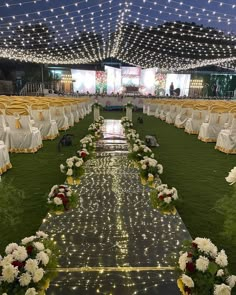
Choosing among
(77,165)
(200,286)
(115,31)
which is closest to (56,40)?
(115,31)

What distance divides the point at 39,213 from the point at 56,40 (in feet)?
51.6

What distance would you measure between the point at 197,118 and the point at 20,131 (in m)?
5.75

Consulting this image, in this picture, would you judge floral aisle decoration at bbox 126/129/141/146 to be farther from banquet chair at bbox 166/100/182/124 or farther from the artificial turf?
banquet chair at bbox 166/100/182/124

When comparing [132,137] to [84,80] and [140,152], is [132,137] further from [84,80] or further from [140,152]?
[84,80]

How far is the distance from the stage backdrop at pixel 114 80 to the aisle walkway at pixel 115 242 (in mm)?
22787

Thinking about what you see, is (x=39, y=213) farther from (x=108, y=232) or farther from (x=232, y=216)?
(x=232, y=216)

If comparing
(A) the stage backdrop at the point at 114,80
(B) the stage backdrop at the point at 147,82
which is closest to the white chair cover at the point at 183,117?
(B) the stage backdrop at the point at 147,82

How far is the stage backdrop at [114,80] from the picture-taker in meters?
26.2

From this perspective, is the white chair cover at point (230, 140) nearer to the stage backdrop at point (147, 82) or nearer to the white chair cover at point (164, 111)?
the white chair cover at point (164, 111)

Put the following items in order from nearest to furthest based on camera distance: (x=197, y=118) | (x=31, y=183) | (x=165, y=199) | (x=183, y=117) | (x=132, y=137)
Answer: (x=165, y=199), (x=31, y=183), (x=132, y=137), (x=197, y=118), (x=183, y=117)

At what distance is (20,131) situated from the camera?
644 cm

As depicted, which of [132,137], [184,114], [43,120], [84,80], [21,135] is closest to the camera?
[21,135]

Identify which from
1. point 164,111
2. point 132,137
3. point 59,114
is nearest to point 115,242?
point 132,137

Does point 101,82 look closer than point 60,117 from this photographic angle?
No
